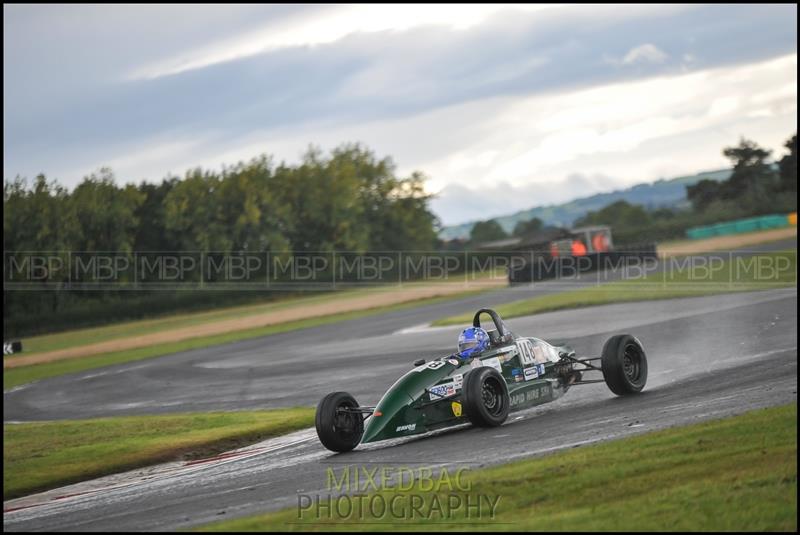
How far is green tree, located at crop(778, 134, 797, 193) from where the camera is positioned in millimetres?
107438

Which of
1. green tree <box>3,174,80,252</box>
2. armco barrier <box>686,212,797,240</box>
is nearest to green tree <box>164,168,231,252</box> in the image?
green tree <box>3,174,80,252</box>

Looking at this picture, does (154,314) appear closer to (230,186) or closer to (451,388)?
(230,186)

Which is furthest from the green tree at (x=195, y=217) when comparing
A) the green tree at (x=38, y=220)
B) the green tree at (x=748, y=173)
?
the green tree at (x=748, y=173)

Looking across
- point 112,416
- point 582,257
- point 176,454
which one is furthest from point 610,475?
point 582,257

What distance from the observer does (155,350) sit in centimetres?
4700

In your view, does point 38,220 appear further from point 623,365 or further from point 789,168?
point 789,168

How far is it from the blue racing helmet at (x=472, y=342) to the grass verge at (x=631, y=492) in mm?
4081

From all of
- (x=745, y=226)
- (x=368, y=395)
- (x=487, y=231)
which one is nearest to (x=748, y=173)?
(x=745, y=226)

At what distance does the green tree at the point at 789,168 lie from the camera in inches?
4230

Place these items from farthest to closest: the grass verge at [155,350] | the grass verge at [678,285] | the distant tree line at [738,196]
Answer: the distant tree line at [738,196] → the grass verge at [155,350] → the grass verge at [678,285]

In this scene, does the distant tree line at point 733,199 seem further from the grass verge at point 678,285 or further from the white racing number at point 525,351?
the white racing number at point 525,351

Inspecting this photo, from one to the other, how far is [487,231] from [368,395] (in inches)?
5621

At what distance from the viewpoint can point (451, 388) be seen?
14.1 m

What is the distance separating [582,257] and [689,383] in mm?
39711
